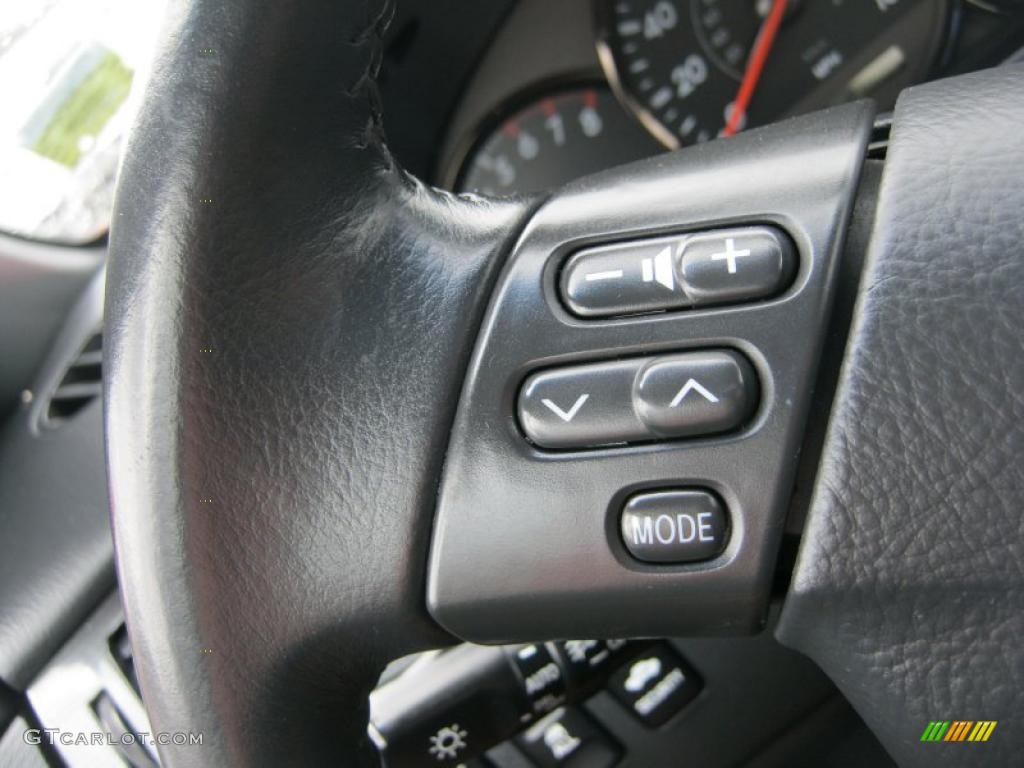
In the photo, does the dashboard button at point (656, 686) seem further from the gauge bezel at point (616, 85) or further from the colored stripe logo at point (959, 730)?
the gauge bezel at point (616, 85)

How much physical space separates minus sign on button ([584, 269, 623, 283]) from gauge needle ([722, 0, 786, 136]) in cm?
69

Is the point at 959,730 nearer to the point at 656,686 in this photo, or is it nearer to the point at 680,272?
the point at 680,272

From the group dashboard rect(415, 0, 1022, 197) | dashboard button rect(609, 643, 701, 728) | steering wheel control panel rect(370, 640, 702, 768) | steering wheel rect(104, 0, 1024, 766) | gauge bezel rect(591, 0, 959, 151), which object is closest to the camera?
steering wheel rect(104, 0, 1024, 766)

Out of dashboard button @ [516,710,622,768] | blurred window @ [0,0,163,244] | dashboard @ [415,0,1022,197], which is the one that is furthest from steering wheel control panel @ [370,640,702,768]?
blurred window @ [0,0,163,244]

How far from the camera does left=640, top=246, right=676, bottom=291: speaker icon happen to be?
54 centimetres

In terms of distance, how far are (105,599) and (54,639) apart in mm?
57

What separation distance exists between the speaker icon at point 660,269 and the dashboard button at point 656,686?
37cm

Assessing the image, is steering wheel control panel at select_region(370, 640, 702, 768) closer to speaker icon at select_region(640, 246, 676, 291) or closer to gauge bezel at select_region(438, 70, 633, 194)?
speaker icon at select_region(640, 246, 676, 291)

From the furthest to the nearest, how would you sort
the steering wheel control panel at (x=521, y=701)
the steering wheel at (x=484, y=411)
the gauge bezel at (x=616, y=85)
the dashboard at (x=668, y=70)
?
the gauge bezel at (x=616, y=85) → the dashboard at (x=668, y=70) → the steering wheel control panel at (x=521, y=701) → the steering wheel at (x=484, y=411)

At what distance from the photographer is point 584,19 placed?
125 centimetres

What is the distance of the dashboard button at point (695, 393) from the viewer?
51cm

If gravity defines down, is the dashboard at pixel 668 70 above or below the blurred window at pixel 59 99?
below

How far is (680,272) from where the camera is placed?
54cm

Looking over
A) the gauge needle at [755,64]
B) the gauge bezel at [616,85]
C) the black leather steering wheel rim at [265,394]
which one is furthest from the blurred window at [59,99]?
the black leather steering wheel rim at [265,394]
